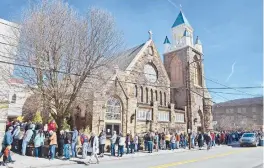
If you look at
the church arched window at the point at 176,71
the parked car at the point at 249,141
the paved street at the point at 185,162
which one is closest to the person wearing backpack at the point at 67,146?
the paved street at the point at 185,162

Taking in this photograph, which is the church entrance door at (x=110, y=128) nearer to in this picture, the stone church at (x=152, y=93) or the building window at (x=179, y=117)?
the stone church at (x=152, y=93)

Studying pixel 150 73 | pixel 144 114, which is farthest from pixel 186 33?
pixel 144 114

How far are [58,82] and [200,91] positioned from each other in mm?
27849

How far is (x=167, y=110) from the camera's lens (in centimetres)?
2939

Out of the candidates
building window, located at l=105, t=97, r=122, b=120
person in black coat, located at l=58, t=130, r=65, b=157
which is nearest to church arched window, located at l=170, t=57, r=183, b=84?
building window, located at l=105, t=97, r=122, b=120

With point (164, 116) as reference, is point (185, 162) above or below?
below

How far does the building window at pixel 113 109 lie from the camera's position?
22.1 m

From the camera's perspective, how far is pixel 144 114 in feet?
84.4

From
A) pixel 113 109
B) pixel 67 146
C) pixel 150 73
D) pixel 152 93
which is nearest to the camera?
pixel 67 146

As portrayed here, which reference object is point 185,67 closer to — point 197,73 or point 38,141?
point 197,73

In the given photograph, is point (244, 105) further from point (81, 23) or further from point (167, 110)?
point (81, 23)

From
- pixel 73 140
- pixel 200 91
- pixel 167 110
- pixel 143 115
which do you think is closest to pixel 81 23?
pixel 73 140

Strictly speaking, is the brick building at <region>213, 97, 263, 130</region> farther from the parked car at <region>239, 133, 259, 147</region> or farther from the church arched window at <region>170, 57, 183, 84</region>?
the parked car at <region>239, 133, 259, 147</region>

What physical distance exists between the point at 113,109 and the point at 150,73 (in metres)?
10.2
